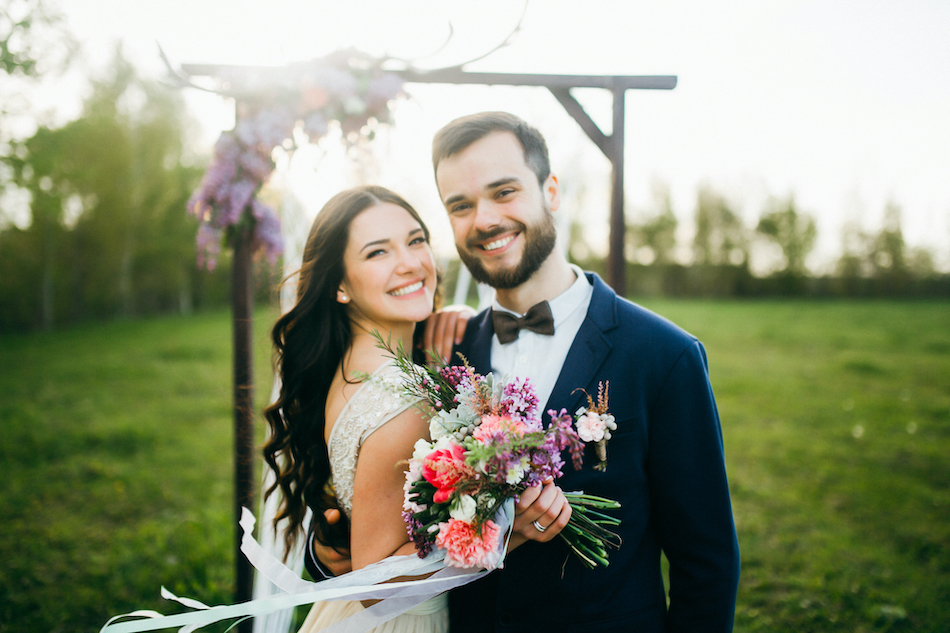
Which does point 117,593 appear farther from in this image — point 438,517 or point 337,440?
point 438,517

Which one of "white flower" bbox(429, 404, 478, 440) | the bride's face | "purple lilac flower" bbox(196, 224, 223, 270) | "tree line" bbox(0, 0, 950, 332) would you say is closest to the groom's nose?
the bride's face

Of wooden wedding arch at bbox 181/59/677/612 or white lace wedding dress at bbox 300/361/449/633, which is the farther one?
wooden wedding arch at bbox 181/59/677/612

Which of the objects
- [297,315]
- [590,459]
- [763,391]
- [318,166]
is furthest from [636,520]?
[763,391]

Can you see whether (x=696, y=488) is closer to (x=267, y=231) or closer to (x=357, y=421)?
(x=357, y=421)

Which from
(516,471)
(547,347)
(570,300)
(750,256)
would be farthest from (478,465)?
(750,256)

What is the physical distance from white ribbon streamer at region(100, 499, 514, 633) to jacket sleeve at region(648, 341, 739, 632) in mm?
723

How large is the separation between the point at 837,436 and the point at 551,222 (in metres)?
8.39

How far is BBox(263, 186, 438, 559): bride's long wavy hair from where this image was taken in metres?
2.41

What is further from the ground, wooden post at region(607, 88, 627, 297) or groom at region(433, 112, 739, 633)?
wooden post at region(607, 88, 627, 297)

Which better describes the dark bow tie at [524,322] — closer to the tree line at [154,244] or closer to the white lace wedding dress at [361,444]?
the white lace wedding dress at [361,444]

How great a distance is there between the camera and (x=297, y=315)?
2.42 m

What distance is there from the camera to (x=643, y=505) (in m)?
1.98

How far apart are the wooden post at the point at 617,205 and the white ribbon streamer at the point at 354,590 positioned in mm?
1770

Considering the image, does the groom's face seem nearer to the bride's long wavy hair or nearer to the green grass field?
the bride's long wavy hair
